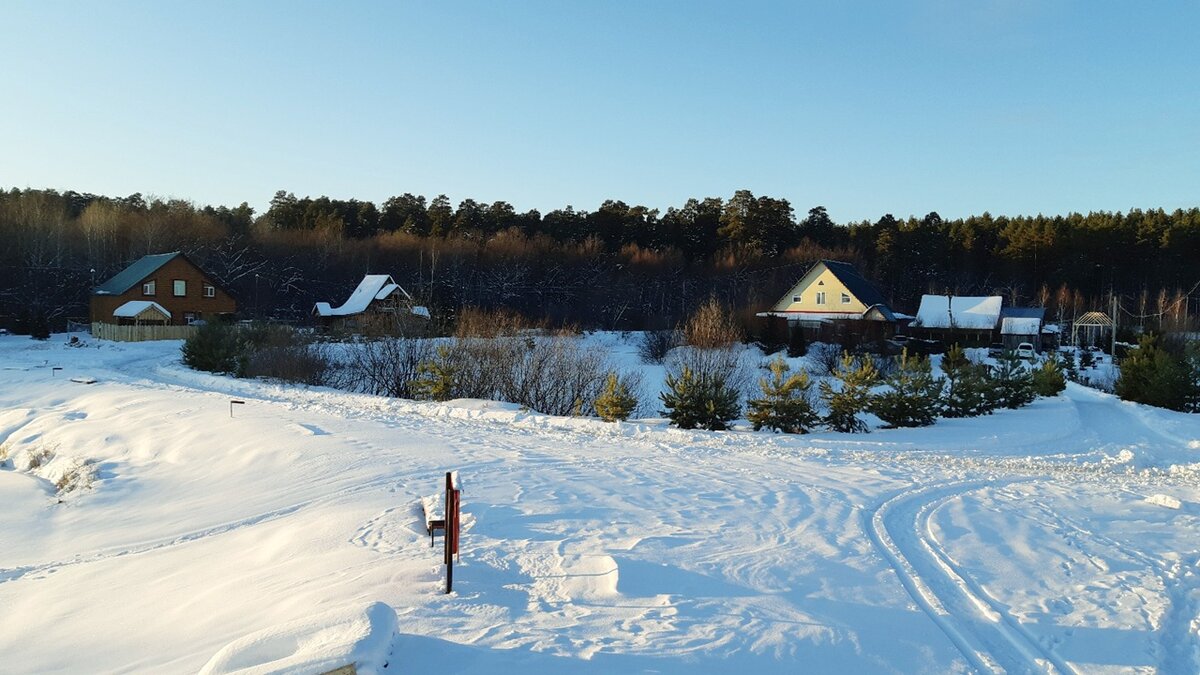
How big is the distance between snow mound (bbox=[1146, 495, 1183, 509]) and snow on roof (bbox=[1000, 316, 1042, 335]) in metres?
50.6

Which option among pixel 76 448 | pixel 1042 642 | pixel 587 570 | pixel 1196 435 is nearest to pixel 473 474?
pixel 587 570

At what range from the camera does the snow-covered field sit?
5.65 m

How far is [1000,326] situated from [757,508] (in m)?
56.8

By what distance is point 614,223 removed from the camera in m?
85.2

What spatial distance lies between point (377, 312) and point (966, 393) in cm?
2562

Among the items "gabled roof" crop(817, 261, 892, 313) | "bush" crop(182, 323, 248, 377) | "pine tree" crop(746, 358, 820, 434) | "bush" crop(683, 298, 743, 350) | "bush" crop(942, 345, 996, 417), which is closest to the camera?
"pine tree" crop(746, 358, 820, 434)

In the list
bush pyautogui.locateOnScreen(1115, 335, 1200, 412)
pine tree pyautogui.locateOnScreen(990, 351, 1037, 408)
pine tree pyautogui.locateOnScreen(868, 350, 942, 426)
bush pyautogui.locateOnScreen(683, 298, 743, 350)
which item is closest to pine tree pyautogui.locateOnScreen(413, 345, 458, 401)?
bush pyautogui.locateOnScreen(683, 298, 743, 350)

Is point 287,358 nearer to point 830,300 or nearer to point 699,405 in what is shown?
point 699,405

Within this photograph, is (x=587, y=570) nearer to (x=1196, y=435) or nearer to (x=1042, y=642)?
(x=1042, y=642)

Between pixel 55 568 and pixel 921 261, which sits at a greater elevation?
pixel 921 261

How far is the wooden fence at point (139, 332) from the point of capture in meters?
46.4

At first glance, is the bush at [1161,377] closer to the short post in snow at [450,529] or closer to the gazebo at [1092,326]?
the short post in snow at [450,529]

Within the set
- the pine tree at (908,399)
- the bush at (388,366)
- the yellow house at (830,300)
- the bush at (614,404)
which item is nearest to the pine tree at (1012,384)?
the pine tree at (908,399)

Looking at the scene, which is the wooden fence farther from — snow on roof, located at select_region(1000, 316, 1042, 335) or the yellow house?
snow on roof, located at select_region(1000, 316, 1042, 335)
